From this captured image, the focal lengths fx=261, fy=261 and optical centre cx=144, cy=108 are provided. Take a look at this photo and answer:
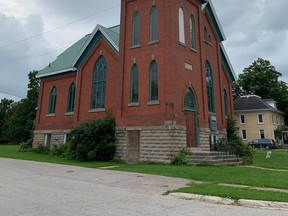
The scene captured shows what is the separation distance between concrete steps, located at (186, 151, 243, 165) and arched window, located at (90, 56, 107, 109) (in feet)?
32.6

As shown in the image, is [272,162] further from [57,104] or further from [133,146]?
[57,104]

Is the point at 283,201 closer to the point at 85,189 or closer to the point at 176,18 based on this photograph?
the point at 85,189

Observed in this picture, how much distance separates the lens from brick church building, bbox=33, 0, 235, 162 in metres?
17.7

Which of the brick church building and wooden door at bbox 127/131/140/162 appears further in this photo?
wooden door at bbox 127/131/140/162

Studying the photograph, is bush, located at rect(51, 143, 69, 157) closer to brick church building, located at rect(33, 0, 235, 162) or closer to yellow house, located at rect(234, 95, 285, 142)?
brick church building, located at rect(33, 0, 235, 162)

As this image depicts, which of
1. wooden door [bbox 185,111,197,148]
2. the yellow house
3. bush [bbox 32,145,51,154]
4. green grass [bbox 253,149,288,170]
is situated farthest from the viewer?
the yellow house

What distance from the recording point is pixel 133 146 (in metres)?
18.6

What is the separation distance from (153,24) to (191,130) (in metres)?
8.43

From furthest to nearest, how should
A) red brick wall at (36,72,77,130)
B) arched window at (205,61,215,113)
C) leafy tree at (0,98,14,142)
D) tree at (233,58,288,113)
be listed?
leafy tree at (0,98,14,142) → tree at (233,58,288,113) → red brick wall at (36,72,77,130) → arched window at (205,61,215,113)

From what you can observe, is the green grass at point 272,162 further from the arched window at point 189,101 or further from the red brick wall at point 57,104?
the red brick wall at point 57,104

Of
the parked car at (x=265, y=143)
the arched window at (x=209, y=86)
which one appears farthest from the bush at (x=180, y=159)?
the parked car at (x=265, y=143)

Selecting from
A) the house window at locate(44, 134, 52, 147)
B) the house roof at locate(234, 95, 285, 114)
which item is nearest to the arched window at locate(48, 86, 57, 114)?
the house window at locate(44, 134, 52, 147)

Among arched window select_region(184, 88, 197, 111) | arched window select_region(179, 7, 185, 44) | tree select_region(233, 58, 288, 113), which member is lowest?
arched window select_region(184, 88, 197, 111)

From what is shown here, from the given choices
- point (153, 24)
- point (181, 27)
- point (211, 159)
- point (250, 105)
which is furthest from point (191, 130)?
point (250, 105)
